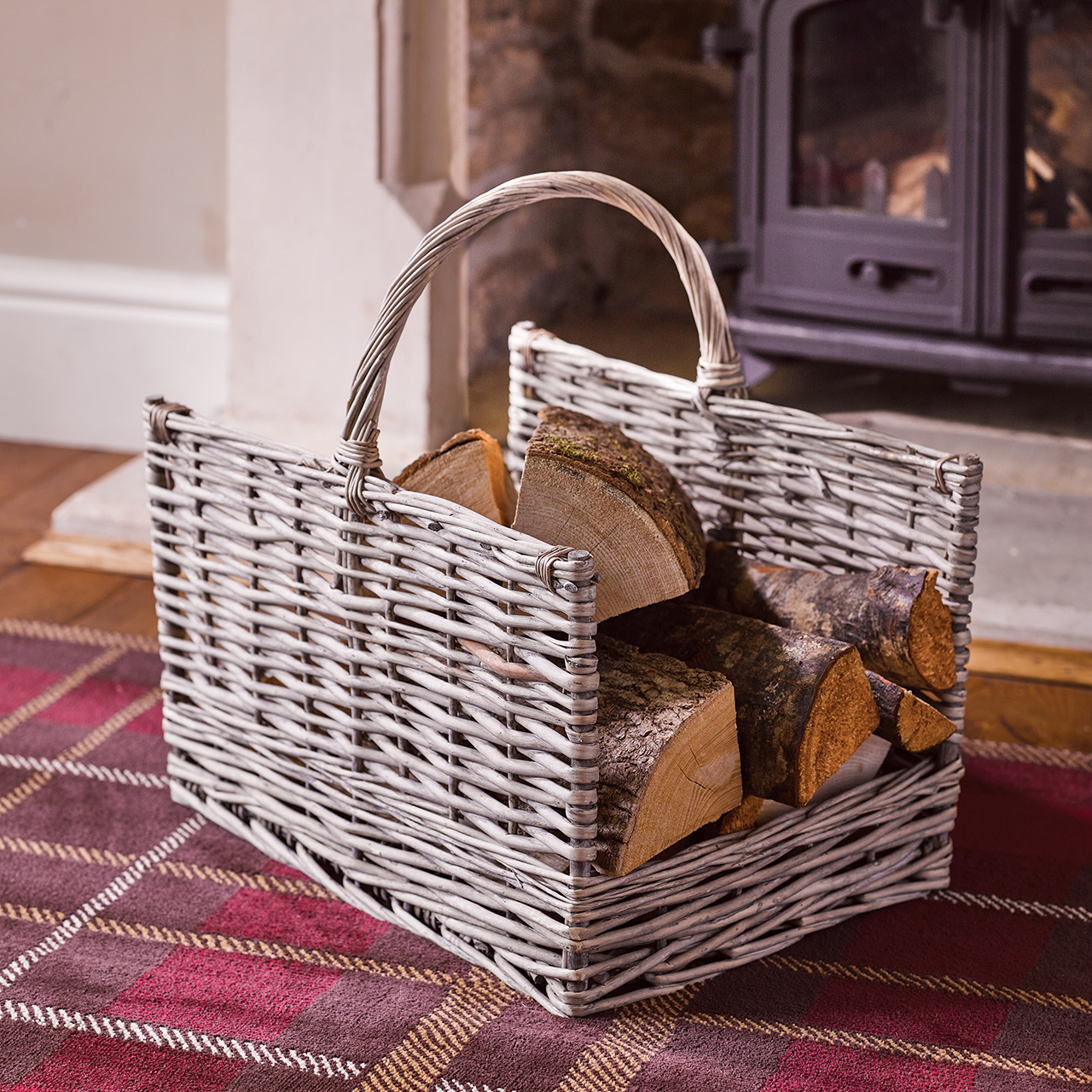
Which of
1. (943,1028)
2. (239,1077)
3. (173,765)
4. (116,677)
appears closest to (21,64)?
(116,677)

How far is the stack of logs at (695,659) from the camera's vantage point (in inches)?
40.0

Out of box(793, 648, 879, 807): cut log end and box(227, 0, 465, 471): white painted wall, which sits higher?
box(227, 0, 465, 471): white painted wall

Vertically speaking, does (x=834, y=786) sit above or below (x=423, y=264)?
below

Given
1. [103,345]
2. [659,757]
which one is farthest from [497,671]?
[103,345]

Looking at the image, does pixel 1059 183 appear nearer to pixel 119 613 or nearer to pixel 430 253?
pixel 430 253

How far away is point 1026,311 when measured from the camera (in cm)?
200

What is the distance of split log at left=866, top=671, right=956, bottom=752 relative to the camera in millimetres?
1120

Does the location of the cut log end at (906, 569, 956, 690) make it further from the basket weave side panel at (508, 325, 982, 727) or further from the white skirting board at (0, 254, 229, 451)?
the white skirting board at (0, 254, 229, 451)

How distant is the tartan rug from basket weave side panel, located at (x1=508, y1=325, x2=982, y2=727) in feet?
0.67

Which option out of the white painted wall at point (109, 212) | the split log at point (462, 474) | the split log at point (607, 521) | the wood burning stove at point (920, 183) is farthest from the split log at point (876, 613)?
the white painted wall at point (109, 212)

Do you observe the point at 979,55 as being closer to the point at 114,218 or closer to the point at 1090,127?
the point at 1090,127

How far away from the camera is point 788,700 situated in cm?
106

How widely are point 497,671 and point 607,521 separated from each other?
0.17m

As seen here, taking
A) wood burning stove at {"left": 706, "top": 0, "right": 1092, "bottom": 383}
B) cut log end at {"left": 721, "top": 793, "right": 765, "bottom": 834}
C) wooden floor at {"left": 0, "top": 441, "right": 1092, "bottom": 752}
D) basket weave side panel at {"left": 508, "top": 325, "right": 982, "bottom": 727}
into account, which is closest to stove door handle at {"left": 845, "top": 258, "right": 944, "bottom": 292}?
wood burning stove at {"left": 706, "top": 0, "right": 1092, "bottom": 383}
